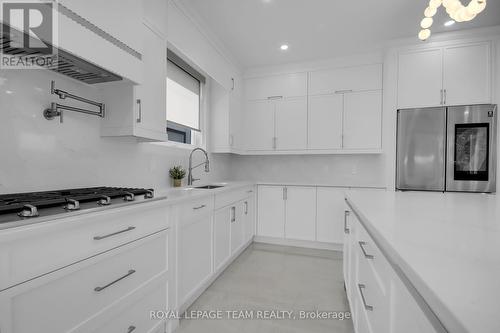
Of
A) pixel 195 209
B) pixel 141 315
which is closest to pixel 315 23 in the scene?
pixel 195 209

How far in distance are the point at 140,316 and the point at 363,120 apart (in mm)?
3218

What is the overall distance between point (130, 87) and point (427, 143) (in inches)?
124

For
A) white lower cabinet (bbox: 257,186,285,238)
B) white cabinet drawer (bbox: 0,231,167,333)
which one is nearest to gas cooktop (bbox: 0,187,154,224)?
white cabinet drawer (bbox: 0,231,167,333)

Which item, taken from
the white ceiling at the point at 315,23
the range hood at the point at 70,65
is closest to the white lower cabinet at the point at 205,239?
the range hood at the point at 70,65

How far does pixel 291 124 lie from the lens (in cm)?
351

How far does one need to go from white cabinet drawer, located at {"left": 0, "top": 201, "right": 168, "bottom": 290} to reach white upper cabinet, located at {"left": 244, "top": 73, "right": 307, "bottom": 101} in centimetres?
281

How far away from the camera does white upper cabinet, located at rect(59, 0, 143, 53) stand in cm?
117

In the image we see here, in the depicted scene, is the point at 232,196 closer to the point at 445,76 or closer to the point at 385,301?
the point at 385,301

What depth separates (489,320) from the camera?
315 mm

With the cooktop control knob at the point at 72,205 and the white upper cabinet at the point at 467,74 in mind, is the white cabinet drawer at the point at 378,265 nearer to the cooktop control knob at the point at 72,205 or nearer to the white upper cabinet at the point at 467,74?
the cooktop control knob at the point at 72,205

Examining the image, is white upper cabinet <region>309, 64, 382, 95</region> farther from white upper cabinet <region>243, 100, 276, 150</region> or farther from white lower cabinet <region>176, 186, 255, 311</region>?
white lower cabinet <region>176, 186, 255, 311</region>

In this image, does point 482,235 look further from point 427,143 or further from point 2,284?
point 427,143

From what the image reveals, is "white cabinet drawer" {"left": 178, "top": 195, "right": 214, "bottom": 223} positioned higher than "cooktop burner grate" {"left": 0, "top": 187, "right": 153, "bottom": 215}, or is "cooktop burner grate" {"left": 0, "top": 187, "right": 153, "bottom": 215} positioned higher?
"cooktop burner grate" {"left": 0, "top": 187, "right": 153, "bottom": 215}

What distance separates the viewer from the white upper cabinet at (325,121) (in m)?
3.29
